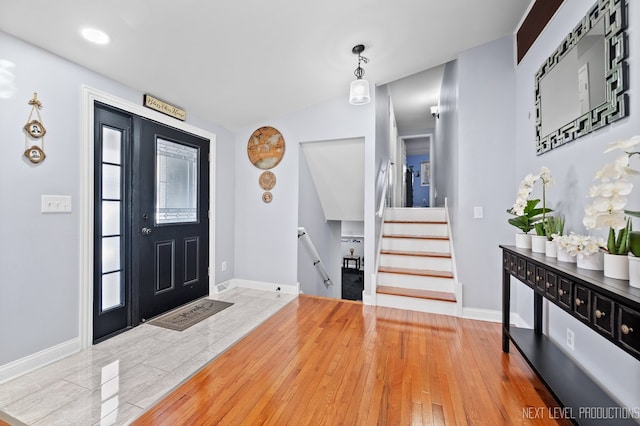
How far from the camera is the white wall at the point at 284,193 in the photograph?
11.3 ft

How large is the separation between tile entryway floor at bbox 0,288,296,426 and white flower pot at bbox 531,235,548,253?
7.95 feet

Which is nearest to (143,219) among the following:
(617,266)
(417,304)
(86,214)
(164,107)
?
(86,214)

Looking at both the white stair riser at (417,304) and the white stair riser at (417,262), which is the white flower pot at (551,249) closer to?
the white stair riser at (417,304)

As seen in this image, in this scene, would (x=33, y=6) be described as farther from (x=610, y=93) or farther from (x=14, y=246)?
(x=610, y=93)

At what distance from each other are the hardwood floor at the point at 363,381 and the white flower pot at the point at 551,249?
0.87 metres

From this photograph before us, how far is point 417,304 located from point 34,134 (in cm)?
372

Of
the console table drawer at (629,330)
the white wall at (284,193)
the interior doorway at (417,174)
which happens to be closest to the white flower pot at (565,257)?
the console table drawer at (629,330)

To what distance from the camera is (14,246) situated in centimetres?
184

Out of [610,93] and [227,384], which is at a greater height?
[610,93]

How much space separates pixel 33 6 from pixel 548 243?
11.4 feet

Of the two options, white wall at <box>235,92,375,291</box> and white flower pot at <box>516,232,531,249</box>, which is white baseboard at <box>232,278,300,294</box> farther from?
white flower pot at <box>516,232,531,249</box>

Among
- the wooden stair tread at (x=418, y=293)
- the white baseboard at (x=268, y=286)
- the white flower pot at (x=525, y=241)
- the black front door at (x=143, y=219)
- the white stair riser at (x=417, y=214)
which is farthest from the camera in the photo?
the white stair riser at (x=417, y=214)

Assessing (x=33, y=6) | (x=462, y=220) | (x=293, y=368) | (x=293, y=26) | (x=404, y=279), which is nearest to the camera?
(x=33, y=6)

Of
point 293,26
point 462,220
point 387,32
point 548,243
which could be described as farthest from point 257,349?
point 387,32
